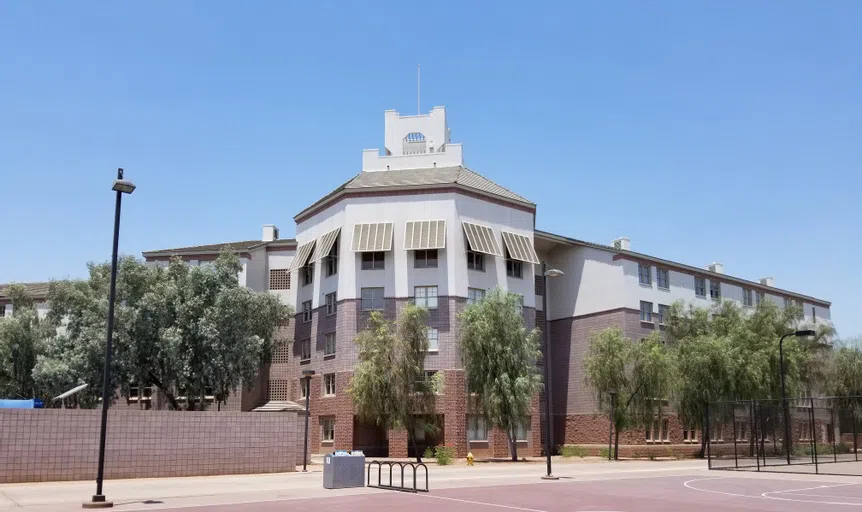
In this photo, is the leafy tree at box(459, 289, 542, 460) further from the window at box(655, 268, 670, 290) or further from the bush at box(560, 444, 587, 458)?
the window at box(655, 268, 670, 290)

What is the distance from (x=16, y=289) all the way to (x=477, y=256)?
3704cm

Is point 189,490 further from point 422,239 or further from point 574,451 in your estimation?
point 574,451

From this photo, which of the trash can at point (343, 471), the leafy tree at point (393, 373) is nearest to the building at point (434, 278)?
the leafy tree at point (393, 373)

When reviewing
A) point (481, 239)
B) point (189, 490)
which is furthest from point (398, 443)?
point (189, 490)

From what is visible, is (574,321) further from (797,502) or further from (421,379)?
(797,502)

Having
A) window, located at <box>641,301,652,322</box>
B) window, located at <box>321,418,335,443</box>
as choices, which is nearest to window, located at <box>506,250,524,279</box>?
window, located at <box>641,301,652,322</box>

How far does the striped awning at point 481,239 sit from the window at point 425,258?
2.68m

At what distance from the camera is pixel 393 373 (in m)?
44.3

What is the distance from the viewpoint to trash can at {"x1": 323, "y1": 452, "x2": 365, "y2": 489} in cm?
2369

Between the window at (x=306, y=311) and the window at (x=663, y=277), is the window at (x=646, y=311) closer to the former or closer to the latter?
the window at (x=663, y=277)

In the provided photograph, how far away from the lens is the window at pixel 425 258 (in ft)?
177

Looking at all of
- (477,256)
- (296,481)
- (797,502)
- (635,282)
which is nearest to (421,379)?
(477,256)

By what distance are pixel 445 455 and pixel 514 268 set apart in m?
17.5

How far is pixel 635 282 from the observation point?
6181 cm
